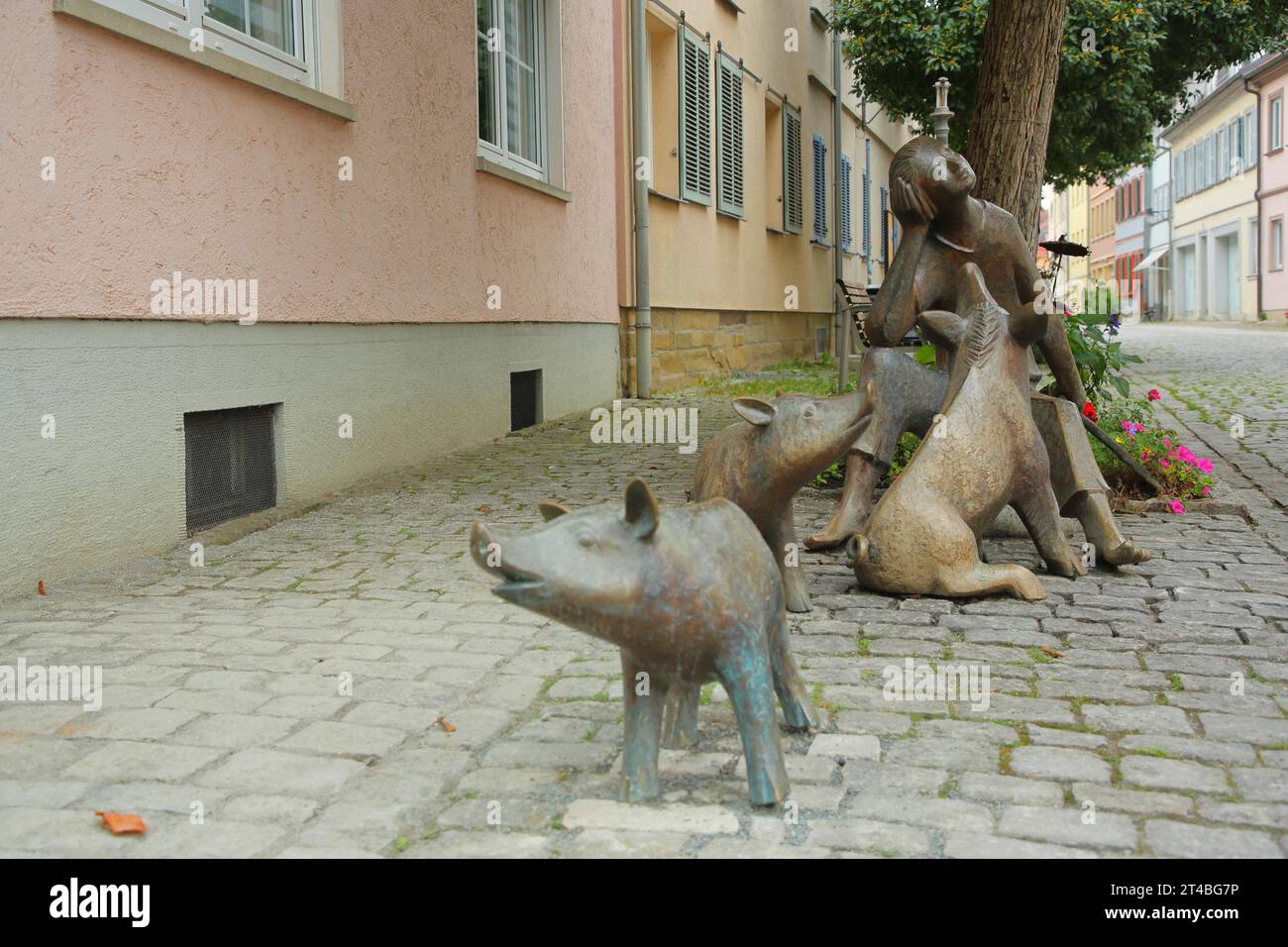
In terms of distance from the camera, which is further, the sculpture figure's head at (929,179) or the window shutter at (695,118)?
the window shutter at (695,118)

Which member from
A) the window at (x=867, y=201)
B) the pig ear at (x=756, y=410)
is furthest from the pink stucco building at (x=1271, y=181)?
the pig ear at (x=756, y=410)

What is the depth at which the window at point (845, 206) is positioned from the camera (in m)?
24.9

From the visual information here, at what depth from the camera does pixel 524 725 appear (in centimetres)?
368

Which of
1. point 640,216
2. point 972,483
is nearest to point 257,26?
point 972,483

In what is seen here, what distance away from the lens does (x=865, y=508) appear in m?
5.76

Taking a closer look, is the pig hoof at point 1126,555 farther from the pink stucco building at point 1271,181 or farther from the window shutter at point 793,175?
the pink stucco building at point 1271,181

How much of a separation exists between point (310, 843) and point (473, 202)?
7361mm

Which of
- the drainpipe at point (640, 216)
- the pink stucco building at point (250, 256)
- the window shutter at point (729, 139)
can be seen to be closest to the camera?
the pink stucco building at point (250, 256)

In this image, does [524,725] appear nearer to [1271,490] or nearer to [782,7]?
[1271,490]

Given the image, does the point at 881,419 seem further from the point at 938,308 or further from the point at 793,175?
the point at 793,175

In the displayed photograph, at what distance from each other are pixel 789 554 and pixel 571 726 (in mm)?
1304

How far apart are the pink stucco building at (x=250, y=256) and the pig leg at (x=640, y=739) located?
10.5 ft

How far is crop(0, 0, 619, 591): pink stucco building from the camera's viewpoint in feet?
17.4

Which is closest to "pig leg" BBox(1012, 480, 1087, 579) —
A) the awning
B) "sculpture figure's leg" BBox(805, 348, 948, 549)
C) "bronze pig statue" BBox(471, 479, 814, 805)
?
"sculpture figure's leg" BBox(805, 348, 948, 549)
